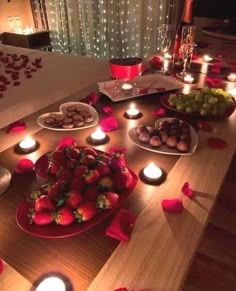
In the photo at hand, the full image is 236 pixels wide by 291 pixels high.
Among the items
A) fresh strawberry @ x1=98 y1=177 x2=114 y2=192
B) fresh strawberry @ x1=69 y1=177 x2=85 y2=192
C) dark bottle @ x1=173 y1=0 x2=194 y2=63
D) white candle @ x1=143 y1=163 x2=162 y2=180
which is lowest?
white candle @ x1=143 y1=163 x2=162 y2=180

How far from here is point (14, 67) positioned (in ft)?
7.86

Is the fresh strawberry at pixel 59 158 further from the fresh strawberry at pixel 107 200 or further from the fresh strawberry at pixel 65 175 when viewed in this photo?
the fresh strawberry at pixel 107 200

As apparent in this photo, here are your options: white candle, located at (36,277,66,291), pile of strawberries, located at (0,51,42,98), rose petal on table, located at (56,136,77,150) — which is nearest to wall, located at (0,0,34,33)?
pile of strawberries, located at (0,51,42,98)

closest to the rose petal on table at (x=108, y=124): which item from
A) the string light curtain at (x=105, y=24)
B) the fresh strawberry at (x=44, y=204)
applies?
the fresh strawberry at (x=44, y=204)

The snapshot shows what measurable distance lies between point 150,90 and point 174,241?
0.86m

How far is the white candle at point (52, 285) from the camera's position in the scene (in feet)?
1.72

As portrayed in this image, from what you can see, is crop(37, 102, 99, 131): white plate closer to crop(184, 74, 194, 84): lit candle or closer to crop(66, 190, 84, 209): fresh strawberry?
crop(66, 190, 84, 209): fresh strawberry

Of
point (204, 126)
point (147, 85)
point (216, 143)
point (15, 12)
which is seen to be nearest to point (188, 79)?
point (147, 85)

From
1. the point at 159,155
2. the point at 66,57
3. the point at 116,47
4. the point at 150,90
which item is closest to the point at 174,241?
the point at 159,155

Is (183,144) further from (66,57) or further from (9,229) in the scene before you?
(66,57)

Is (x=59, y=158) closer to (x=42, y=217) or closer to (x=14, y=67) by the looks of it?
(x=42, y=217)

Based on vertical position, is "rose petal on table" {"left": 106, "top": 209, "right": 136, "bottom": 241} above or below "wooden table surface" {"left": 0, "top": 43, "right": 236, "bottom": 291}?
above

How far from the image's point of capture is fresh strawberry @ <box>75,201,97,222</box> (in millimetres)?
628

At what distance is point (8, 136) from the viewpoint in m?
1.03
